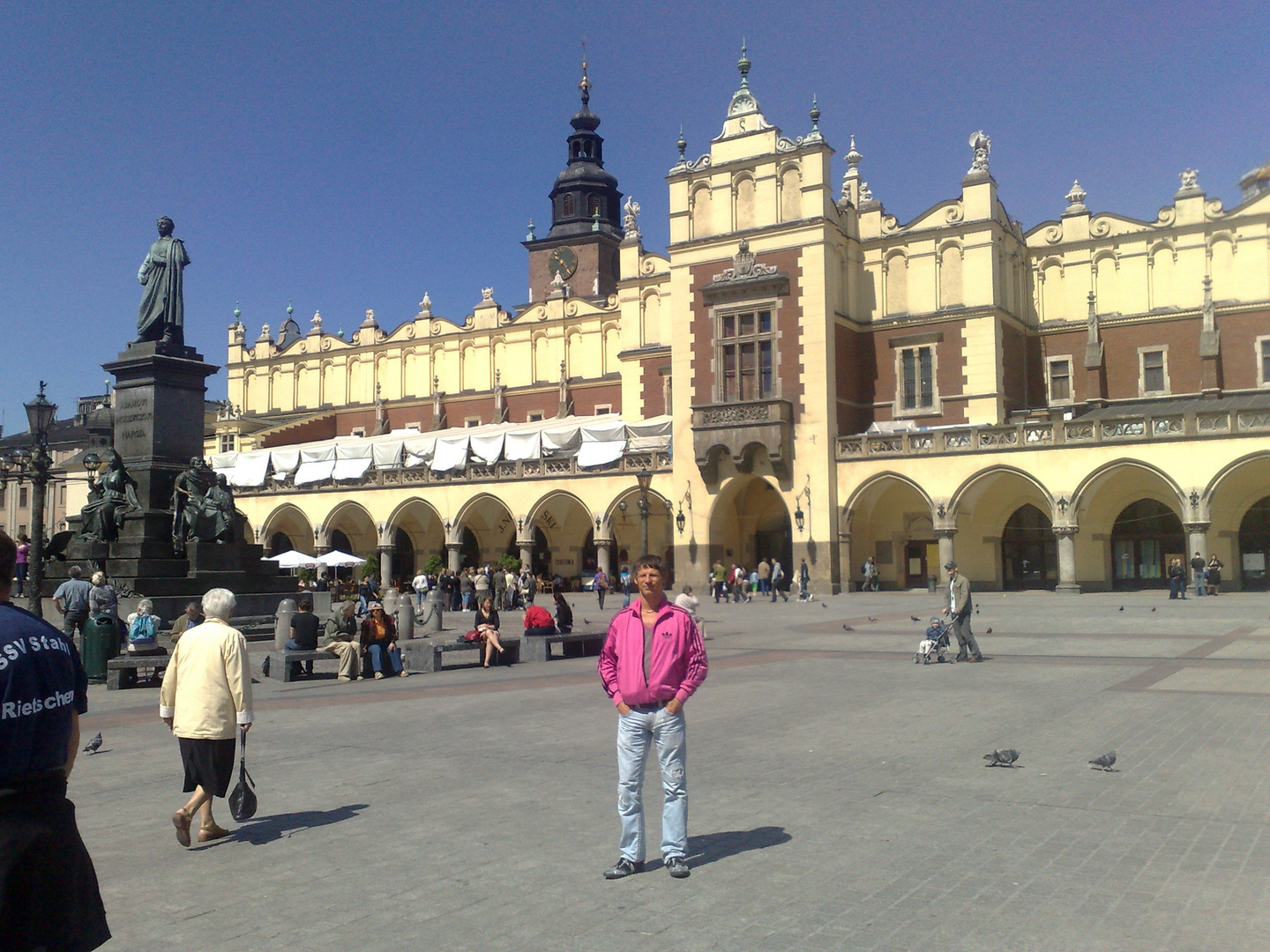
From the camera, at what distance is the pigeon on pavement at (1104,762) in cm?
838

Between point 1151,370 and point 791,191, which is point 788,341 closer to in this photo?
point 791,191

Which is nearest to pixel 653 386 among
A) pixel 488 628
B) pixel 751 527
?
pixel 751 527

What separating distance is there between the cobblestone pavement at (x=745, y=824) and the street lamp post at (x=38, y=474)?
302 inches

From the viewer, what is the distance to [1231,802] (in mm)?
7461

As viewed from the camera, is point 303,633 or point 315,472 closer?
point 303,633

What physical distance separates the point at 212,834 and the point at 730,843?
320 centimetres

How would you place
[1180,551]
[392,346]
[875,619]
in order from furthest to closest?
[392,346] < [1180,551] < [875,619]

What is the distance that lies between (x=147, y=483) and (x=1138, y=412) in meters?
32.8

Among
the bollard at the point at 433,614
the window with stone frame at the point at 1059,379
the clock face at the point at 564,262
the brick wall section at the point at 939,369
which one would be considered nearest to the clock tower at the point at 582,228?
the clock face at the point at 564,262

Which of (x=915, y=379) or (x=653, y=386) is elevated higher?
(x=653, y=386)

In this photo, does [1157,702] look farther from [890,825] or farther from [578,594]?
[578,594]

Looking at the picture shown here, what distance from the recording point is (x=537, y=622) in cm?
1900

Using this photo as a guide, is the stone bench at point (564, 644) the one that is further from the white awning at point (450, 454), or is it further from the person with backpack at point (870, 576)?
the white awning at point (450, 454)

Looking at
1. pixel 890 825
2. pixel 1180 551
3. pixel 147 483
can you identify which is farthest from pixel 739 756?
pixel 1180 551
